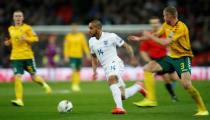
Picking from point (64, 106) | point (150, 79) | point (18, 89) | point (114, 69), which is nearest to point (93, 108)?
point (64, 106)

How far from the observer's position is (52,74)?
33188 millimetres

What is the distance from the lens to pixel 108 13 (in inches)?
1435

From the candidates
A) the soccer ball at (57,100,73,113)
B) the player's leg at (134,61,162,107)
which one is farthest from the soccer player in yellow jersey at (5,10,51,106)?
the player's leg at (134,61,162,107)

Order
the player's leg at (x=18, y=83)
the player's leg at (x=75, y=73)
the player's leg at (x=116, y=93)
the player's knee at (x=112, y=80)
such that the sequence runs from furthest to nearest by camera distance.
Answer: the player's leg at (x=75, y=73), the player's leg at (x=18, y=83), the player's knee at (x=112, y=80), the player's leg at (x=116, y=93)

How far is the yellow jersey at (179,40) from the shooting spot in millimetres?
15094

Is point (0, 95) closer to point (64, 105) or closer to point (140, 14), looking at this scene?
point (64, 105)

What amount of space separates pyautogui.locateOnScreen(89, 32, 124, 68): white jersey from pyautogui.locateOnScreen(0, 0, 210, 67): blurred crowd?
1682 centimetres

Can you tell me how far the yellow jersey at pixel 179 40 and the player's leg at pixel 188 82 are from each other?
0.56ft

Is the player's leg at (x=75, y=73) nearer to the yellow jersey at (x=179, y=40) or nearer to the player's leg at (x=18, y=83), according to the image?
the player's leg at (x=18, y=83)

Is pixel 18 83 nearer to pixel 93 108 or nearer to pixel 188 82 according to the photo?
pixel 93 108

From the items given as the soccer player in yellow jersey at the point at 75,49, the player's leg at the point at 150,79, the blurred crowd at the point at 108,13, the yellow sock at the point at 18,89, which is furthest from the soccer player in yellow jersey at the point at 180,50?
the blurred crowd at the point at 108,13

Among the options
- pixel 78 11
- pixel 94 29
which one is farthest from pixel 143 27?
pixel 94 29

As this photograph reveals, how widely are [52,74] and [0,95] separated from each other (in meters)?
9.63

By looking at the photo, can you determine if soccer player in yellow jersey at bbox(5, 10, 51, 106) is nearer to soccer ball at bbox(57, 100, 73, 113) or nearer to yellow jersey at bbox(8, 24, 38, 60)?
yellow jersey at bbox(8, 24, 38, 60)
